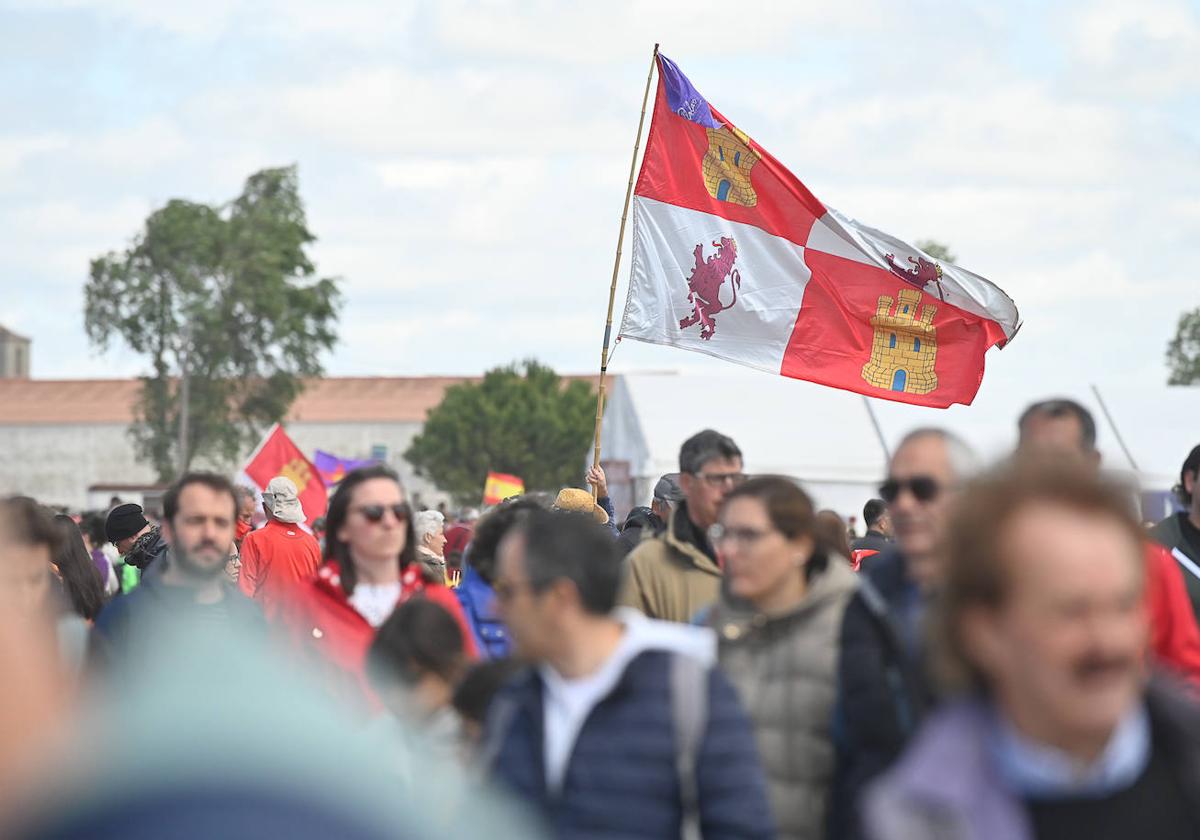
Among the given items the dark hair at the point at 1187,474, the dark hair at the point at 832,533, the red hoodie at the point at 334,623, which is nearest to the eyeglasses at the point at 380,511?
the red hoodie at the point at 334,623

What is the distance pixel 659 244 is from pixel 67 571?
4405 mm

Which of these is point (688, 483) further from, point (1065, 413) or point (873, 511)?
point (873, 511)

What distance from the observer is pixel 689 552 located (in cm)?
553

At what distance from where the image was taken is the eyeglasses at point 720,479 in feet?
18.6

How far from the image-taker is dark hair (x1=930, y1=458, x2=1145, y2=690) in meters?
2.34

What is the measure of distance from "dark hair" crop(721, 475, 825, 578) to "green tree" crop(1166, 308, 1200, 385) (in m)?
71.7

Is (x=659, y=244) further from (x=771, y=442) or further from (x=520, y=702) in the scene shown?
(x=771, y=442)

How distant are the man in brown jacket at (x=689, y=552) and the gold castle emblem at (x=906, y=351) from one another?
4.59 meters

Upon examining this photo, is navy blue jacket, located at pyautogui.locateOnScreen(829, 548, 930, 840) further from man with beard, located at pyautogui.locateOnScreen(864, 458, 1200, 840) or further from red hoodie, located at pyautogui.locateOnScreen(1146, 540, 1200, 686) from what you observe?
man with beard, located at pyautogui.locateOnScreen(864, 458, 1200, 840)

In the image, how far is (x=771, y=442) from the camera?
26984 mm

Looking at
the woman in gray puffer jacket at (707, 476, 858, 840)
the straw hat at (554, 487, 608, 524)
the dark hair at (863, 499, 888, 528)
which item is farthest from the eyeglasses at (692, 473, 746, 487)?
the dark hair at (863, 499, 888, 528)

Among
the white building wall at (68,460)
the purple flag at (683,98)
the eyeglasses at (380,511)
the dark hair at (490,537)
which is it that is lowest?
the white building wall at (68,460)

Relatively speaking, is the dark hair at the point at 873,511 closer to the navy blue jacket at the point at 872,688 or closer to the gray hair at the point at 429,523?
the gray hair at the point at 429,523

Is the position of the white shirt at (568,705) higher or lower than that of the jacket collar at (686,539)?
lower
